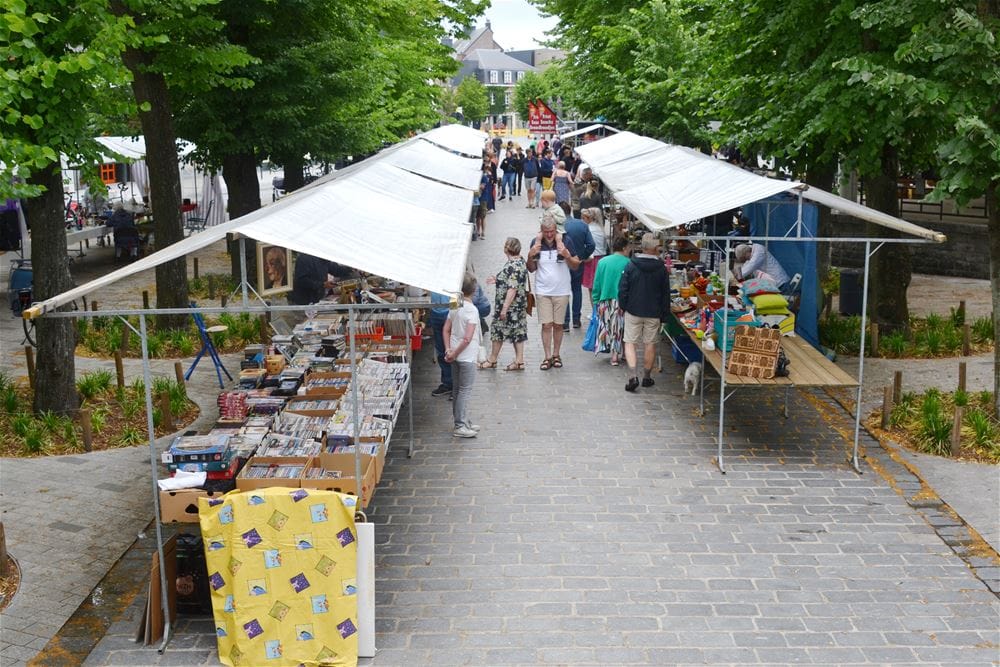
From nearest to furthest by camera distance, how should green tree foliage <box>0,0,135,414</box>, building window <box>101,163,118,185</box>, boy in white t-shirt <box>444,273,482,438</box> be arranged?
green tree foliage <box>0,0,135,414</box> → boy in white t-shirt <box>444,273,482,438</box> → building window <box>101,163,118,185</box>

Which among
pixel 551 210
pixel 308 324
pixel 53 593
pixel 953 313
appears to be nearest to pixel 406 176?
pixel 308 324

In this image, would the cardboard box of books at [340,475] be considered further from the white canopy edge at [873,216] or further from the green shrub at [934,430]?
the green shrub at [934,430]

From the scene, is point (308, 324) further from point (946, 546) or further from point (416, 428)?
point (946, 546)

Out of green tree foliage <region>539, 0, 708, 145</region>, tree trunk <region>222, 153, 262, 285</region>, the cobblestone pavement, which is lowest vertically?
the cobblestone pavement

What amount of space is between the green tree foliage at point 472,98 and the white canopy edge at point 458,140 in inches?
3206

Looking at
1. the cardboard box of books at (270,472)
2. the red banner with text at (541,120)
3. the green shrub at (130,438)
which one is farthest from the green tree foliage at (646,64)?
the cardboard box of books at (270,472)

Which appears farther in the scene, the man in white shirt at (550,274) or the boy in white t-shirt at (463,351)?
the man in white shirt at (550,274)

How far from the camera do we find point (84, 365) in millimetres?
14555

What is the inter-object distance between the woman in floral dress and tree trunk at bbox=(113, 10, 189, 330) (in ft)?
16.2

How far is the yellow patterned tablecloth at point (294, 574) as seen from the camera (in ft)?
22.5

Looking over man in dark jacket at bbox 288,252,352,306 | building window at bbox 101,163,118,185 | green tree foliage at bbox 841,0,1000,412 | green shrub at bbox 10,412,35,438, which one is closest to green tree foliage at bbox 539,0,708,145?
green tree foliage at bbox 841,0,1000,412

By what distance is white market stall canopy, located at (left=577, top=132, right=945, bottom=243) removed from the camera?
10617mm

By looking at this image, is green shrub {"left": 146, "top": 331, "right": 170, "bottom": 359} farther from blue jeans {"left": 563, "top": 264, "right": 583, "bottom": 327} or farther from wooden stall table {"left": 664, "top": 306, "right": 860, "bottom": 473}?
wooden stall table {"left": 664, "top": 306, "right": 860, "bottom": 473}

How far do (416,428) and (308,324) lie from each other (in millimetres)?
1935
